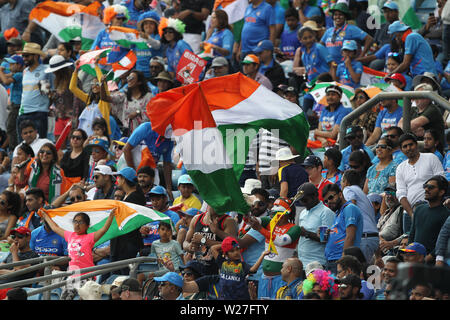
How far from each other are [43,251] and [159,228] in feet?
5.56

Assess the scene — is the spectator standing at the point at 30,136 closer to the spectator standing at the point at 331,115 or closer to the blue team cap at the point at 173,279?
the spectator standing at the point at 331,115

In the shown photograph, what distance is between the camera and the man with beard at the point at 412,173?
36.5ft

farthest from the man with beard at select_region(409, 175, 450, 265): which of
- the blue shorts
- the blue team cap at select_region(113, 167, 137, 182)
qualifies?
the blue team cap at select_region(113, 167, 137, 182)

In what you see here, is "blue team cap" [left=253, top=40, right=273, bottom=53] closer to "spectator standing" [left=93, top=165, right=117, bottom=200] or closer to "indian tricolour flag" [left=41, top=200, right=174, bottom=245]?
"spectator standing" [left=93, top=165, right=117, bottom=200]

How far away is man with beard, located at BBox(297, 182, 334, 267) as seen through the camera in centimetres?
1026

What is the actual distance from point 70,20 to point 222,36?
3542 mm

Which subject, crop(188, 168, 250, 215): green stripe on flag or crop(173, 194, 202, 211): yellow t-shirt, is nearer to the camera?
crop(188, 168, 250, 215): green stripe on flag

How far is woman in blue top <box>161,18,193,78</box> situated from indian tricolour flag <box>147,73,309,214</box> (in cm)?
519

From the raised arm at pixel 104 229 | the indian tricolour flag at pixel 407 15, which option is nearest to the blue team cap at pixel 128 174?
the raised arm at pixel 104 229

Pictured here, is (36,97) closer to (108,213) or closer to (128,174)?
(128,174)

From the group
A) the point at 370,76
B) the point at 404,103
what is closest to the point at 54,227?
the point at 404,103
